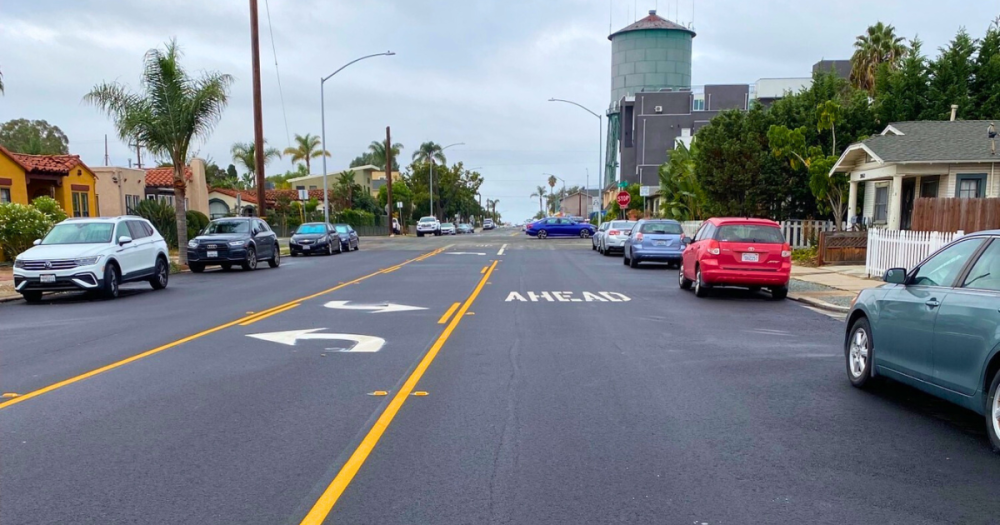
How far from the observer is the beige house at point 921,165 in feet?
72.3

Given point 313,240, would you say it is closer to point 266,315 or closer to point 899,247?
point 266,315

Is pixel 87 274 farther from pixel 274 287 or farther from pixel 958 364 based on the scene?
pixel 958 364

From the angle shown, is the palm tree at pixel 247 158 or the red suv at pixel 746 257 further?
the palm tree at pixel 247 158

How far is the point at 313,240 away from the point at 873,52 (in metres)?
34.3

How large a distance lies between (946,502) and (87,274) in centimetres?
1549

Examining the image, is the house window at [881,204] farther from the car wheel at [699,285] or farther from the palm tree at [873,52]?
the palm tree at [873,52]

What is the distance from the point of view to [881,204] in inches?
1037

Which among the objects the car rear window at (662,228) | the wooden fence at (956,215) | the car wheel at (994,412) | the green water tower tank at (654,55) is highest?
the green water tower tank at (654,55)

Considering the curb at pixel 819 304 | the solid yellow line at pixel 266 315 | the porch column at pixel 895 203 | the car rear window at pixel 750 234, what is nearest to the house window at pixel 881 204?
the porch column at pixel 895 203

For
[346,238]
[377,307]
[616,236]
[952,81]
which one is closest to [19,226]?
[377,307]

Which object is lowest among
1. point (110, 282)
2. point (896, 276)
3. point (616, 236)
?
point (110, 282)

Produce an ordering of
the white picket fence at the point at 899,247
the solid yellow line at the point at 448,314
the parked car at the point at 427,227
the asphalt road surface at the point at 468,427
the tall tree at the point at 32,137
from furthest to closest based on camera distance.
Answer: the parked car at the point at 427,227
the tall tree at the point at 32,137
the white picket fence at the point at 899,247
the solid yellow line at the point at 448,314
the asphalt road surface at the point at 468,427

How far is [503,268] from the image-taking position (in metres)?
24.2

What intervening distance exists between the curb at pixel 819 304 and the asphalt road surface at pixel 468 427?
6.09 ft
